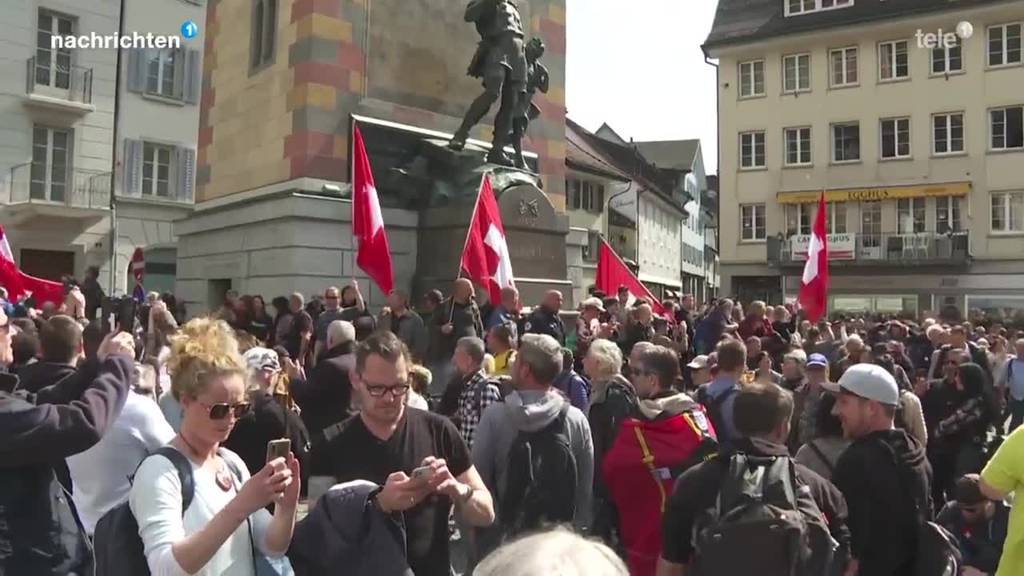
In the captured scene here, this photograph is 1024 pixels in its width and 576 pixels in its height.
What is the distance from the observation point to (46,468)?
11.0ft

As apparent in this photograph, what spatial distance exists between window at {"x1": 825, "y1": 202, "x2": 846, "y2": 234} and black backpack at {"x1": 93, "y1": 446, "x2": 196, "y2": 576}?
39.5m

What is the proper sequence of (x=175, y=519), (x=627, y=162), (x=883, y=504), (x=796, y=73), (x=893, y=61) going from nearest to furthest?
(x=175, y=519) < (x=883, y=504) < (x=893, y=61) < (x=796, y=73) < (x=627, y=162)

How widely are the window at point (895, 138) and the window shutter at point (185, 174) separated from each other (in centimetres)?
2747

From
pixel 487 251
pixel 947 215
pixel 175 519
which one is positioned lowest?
pixel 175 519


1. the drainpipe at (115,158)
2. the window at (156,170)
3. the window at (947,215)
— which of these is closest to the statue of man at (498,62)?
the drainpipe at (115,158)

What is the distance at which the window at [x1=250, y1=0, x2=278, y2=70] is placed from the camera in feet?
48.9

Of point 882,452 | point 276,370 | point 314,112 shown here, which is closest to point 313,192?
point 314,112

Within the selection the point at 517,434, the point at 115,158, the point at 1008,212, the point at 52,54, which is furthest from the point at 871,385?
the point at 1008,212

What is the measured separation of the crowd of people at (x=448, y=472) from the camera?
9.02 feet

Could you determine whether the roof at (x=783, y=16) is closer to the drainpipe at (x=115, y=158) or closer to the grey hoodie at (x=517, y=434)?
the drainpipe at (x=115, y=158)

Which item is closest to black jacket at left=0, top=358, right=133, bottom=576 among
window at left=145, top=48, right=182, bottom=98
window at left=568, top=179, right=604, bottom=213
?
window at left=145, top=48, right=182, bottom=98

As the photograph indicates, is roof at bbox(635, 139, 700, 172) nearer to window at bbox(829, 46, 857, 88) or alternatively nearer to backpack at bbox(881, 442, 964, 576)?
window at bbox(829, 46, 857, 88)

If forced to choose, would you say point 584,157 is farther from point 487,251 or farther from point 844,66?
point 487,251

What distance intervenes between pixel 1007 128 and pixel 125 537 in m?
40.0
